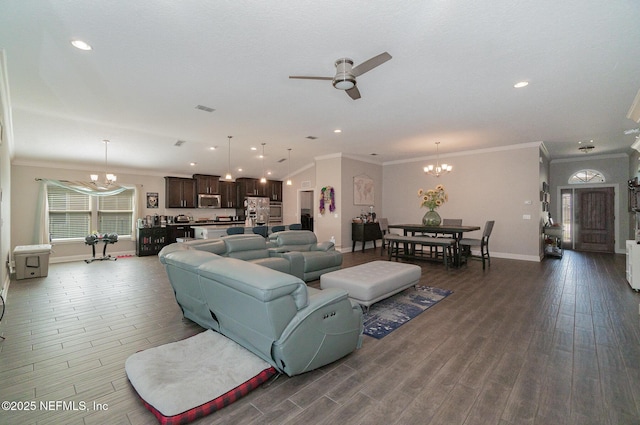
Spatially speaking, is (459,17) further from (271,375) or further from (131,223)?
(131,223)

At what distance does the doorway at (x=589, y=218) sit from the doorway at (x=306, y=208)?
28.2ft

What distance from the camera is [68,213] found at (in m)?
7.56

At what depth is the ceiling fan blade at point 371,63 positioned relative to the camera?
2509mm

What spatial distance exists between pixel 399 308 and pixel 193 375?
2.56 meters

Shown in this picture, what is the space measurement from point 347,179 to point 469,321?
5.84 meters

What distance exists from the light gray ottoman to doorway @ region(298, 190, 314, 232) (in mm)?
6338

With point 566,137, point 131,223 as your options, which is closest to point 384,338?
point 566,137

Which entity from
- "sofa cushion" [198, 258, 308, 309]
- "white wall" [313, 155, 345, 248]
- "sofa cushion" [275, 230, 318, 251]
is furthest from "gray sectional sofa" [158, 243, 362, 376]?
"white wall" [313, 155, 345, 248]

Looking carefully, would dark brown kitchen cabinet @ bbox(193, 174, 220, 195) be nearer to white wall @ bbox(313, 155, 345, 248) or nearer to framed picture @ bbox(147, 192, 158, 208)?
framed picture @ bbox(147, 192, 158, 208)

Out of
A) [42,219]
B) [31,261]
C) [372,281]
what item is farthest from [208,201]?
[372,281]

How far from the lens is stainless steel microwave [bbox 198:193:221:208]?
948 cm

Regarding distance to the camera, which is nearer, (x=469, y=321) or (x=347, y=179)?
(x=469, y=321)

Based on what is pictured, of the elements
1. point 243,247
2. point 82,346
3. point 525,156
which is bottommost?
point 82,346

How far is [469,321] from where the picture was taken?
3.23 m
